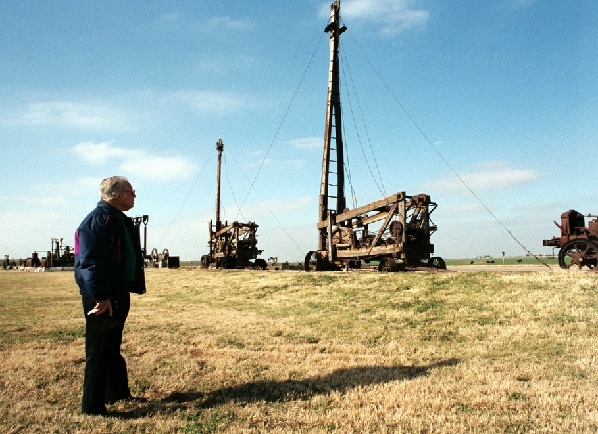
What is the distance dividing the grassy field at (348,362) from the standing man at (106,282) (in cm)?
27

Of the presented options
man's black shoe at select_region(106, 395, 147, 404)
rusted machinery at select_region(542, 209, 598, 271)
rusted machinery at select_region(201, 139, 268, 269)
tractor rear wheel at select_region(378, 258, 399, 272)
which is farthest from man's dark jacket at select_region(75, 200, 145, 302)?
rusted machinery at select_region(201, 139, 268, 269)

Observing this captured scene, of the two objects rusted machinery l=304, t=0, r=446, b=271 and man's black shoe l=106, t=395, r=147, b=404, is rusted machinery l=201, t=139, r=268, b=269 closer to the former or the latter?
rusted machinery l=304, t=0, r=446, b=271

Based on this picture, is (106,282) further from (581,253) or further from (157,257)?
(157,257)

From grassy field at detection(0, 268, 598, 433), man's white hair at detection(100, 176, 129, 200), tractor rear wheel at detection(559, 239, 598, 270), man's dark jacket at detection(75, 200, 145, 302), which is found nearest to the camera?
grassy field at detection(0, 268, 598, 433)

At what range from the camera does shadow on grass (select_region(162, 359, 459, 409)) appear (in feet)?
14.8

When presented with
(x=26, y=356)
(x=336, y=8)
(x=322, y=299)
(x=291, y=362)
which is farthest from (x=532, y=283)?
(x=336, y=8)

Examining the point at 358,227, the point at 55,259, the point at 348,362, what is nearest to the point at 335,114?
the point at 358,227

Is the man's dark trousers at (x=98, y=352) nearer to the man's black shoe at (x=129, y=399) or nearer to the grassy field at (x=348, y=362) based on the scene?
the man's black shoe at (x=129, y=399)

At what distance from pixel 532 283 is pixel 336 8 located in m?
16.0

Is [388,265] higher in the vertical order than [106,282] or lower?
lower

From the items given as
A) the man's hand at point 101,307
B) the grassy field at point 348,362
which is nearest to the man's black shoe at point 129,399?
the grassy field at point 348,362

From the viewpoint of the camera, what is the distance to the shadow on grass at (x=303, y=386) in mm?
4523

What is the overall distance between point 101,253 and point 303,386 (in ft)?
8.26

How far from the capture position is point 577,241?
515 inches
